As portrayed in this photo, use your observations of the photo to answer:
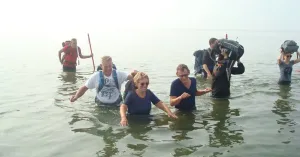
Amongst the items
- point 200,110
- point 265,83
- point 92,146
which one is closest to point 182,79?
point 200,110

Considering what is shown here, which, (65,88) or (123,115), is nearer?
(123,115)

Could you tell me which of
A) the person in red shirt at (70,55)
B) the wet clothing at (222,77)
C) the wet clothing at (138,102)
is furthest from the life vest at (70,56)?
the wet clothing at (138,102)

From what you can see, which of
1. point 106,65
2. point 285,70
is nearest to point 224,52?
point 106,65

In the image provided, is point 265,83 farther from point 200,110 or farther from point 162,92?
point 200,110

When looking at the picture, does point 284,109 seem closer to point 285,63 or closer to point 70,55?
point 285,63

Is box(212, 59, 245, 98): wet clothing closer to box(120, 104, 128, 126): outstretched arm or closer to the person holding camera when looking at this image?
the person holding camera

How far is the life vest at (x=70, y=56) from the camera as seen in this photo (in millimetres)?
16219

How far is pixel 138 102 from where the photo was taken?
7875 mm

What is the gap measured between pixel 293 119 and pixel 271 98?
2534 mm

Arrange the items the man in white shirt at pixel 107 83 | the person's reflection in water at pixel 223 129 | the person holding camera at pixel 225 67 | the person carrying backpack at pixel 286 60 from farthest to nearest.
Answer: the person carrying backpack at pixel 286 60 → the person holding camera at pixel 225 67 → the man in white shirt at pixel 107 83 → the person's reflection in water at pixel 223 129

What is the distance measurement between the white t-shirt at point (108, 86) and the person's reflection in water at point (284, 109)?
4.00 metres

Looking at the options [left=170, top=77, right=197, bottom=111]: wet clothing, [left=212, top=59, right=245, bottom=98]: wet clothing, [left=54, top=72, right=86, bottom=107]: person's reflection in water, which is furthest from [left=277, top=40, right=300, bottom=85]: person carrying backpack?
[left=54, top=72, right=86, bottom=107]: person's reflection in water

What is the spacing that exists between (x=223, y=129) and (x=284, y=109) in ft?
9.01

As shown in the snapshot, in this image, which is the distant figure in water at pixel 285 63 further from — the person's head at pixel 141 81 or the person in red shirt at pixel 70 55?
the person in red shirt at pixel 70 55
